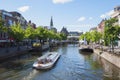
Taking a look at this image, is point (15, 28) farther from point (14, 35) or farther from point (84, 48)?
point (84, 48)

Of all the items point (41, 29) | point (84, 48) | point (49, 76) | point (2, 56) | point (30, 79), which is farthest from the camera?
point (41, 29)

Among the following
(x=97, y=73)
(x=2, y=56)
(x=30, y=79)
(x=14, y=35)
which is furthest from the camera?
(x=14, y=35)

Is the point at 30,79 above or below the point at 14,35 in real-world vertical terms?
below

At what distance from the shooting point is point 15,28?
288 ft

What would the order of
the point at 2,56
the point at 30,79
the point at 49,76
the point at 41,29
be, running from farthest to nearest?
the point at 41,29, the point at 2,56, the point at 49,76, the point at 30,79

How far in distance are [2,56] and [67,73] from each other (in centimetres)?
2613

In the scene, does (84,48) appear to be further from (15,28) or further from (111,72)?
(111,72)

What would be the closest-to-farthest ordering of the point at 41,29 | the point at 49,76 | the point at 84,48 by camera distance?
the point at 49,76
the point at 84,48
the point at 41,29

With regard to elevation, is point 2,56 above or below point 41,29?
below

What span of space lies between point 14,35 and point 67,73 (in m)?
41.5

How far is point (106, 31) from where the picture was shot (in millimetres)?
68750

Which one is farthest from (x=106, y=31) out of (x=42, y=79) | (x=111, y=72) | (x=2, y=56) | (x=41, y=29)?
(x=41, y=29)

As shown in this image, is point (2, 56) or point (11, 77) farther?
point (2, 56)

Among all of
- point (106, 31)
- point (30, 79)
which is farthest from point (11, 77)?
point (106, 31)
